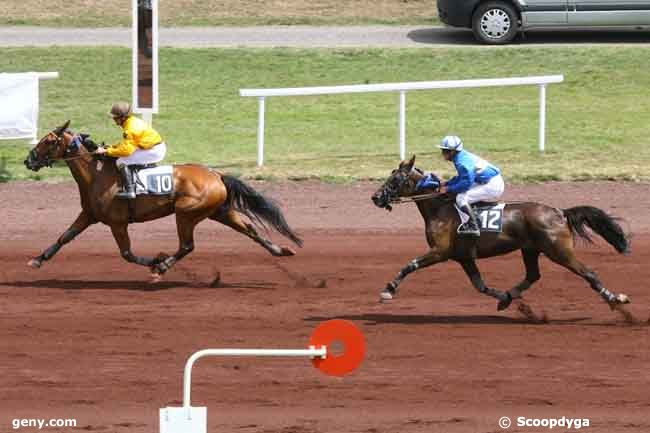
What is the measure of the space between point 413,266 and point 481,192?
2.79ft

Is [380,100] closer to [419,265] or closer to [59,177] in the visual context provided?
[59,177]

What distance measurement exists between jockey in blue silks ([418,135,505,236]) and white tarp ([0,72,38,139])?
938 centimetres

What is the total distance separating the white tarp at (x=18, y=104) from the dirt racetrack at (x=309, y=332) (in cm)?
324

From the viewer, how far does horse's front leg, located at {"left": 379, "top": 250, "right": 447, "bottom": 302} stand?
1238 centimetres

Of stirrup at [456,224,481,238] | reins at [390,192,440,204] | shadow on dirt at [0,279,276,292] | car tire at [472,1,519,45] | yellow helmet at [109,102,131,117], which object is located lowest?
shadow on dirt at [0,279,276,292]

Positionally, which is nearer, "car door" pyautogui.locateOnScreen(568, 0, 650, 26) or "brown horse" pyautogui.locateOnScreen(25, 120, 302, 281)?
"brown horse" pyautogui.locateOnScreen(25, 120, 302, 281)

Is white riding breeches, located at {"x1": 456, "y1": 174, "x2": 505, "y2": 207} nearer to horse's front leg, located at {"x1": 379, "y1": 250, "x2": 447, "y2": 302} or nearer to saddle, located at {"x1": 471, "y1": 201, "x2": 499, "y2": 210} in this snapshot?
saddle, located at {"x1": 471, "y1": 201, "x2": 499, "y2": 210}

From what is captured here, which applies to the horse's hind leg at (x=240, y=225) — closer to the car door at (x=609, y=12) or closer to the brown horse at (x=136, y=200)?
the brown horse at (x=136, y=200)

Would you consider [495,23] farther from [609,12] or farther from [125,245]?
[125,245]

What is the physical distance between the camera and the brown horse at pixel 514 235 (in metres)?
12.1

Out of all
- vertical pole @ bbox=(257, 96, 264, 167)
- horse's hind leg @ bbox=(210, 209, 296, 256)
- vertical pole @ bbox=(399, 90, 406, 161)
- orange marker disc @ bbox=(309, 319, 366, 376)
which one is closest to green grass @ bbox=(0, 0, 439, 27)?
vertical pole @ bbox=(399, 90, 406, 161)

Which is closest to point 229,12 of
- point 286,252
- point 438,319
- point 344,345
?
point 286,252

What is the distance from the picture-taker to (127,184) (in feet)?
45.1

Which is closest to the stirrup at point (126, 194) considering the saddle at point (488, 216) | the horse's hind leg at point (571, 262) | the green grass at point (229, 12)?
the saddle at point (488, 216)
